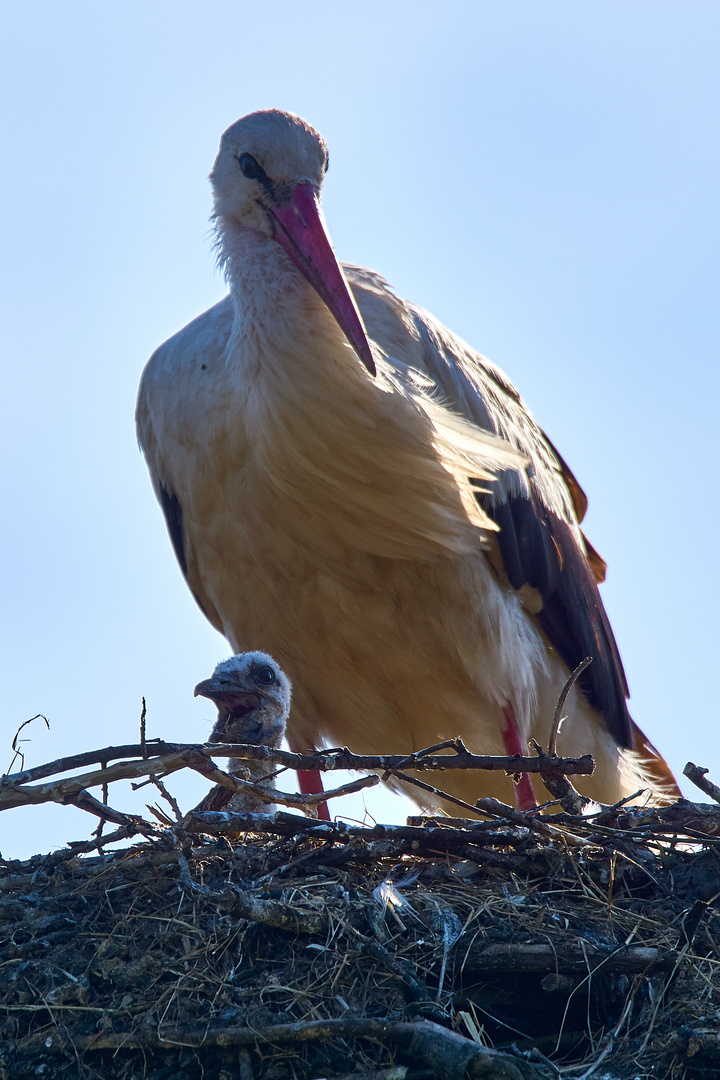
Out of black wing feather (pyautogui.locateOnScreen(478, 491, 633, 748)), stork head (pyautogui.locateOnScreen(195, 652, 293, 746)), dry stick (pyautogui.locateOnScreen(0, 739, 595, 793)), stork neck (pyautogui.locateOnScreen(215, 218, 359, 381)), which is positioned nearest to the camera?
dry stick (pyautogui.locateOnScreen(0, 739, 595, 793))

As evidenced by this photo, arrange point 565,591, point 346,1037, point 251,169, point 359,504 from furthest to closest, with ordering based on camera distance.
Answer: point 565,591
point 251,169
point 359,504
point 346,1037

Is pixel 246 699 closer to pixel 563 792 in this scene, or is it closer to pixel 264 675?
pixel 264 675

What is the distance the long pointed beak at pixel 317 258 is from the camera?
13.1 feet

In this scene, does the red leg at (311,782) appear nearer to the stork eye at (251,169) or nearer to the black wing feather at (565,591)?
the black wing feather at (565,591)

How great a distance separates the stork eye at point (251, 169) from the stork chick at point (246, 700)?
1.65 metres

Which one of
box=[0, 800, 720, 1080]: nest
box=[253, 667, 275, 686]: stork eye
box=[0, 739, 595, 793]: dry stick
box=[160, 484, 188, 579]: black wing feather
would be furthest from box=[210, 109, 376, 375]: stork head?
box=[0, 800, 720, 1080]: nest

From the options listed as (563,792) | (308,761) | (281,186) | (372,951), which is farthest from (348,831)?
(281,186)

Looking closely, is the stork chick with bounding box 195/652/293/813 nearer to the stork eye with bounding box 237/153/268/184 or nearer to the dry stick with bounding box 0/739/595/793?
the dry stick with bounding box 0/739/595/793

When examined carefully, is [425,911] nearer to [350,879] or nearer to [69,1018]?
[350,879]

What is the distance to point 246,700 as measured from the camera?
4383mm

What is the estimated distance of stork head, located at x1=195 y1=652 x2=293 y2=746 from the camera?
171 inches

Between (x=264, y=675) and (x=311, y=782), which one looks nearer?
(x=264, y=675)

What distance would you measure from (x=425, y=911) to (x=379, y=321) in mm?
2335

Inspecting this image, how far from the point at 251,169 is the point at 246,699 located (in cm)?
182
